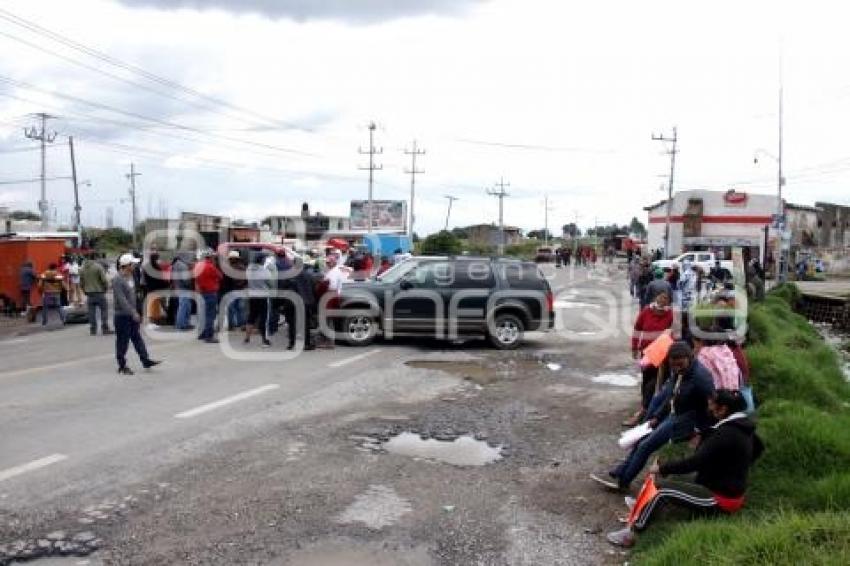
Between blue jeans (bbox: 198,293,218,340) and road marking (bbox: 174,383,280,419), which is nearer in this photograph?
road marking (bbox: 174,383,280,419)

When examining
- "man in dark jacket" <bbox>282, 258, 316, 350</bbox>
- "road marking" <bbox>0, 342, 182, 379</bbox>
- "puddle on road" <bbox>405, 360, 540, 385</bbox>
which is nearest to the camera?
"road marking" <bbox>0, 342, 182, 379</bbox>

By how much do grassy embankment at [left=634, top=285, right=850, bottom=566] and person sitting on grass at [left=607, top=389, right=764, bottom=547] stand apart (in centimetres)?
13

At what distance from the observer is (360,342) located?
15.6m

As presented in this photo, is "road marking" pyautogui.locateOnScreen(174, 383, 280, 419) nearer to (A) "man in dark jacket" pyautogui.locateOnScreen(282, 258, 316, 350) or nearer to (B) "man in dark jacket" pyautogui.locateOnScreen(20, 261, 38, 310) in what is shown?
(A) "man in dark jacket" pyautogui.locateOnScreen(282, 258, 316, 350)

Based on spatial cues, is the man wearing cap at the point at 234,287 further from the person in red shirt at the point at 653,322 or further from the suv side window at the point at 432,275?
the person in red shirt at the point at 653,322

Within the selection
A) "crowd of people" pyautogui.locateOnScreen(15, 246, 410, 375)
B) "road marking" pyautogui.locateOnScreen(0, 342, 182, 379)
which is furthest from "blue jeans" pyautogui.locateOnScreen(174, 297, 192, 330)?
"road marking" pyautogui.locateOnScreen(0, 342, 182, 379)

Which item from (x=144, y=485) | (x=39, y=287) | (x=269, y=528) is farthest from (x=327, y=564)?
(x=39, y=287)

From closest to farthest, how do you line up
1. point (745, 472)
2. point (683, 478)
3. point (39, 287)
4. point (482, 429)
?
point (745, 472) → point (683, 478) → point (482, 429) → point (39, 287)

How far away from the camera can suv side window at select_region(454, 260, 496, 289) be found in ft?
51.8

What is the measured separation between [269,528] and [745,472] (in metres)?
3.39

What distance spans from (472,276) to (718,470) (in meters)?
10.4

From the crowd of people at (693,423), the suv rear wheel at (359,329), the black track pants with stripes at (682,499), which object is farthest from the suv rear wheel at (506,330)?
the black track pants with stripes at (682,499)

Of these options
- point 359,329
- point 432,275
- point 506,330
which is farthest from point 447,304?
point 359,329

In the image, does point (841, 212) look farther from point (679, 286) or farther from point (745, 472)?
point (745, 472)
